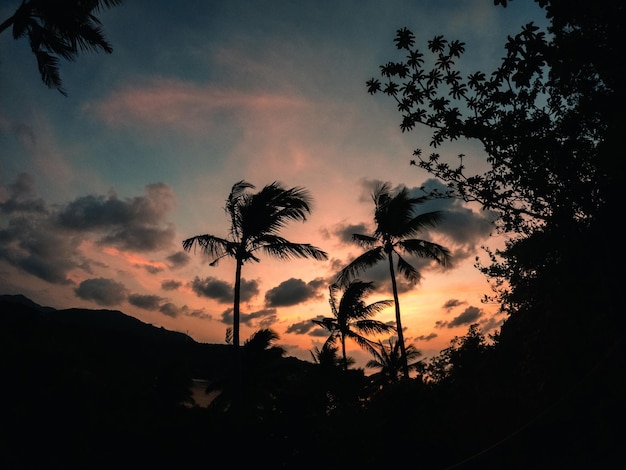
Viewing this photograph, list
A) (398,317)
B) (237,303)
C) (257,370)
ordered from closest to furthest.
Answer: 1. (237,303)
2. (398,317)
3. (257,370)

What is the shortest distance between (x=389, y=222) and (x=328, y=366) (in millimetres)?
8702

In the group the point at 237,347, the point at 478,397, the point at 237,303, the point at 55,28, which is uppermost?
the point at 55,28

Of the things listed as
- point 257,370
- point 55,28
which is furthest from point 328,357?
point 55,28

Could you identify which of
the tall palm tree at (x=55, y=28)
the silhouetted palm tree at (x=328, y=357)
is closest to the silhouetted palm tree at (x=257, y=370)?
the silhouetted palm tree at (x=328, y=357)

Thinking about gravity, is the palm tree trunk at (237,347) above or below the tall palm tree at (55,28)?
below

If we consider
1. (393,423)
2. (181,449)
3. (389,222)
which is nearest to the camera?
(181,449)

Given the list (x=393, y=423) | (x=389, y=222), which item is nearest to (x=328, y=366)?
(x=389, y=222)

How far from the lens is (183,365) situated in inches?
1050

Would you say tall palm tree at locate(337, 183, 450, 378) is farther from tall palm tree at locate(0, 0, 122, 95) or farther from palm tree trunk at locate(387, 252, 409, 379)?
tall palm tree at locate(0, 0, 122, 95)

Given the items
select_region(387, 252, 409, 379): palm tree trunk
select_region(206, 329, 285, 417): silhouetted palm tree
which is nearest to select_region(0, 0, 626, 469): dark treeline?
select_region(387, 252, 409, 379): palm tree trunk

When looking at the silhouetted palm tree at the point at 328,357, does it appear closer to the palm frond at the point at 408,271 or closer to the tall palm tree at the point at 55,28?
the palm frond at the point at 408,271

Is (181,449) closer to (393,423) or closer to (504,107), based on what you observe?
(393,423)

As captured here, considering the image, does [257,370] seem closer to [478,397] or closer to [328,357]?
[328,357]

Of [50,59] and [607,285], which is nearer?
[607,285]
